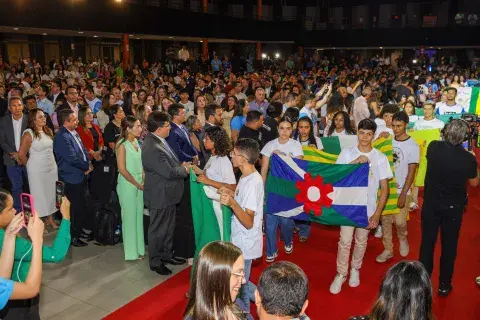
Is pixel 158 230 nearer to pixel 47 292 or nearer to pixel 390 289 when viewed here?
pixel 47 292

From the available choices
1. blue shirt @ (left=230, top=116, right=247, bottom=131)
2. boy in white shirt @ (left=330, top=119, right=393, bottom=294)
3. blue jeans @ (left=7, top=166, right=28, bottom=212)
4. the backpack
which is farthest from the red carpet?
blue jeans @ (left=7, top=166, right=28, bottom=212)

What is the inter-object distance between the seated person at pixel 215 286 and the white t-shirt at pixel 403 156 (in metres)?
3.62

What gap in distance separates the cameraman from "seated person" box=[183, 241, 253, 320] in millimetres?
2745

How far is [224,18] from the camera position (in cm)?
2627

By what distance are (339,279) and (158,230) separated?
6.59ft

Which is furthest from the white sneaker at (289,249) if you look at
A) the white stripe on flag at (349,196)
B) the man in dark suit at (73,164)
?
the man in dark suit at (73,164)

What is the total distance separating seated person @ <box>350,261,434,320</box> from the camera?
2160 mm

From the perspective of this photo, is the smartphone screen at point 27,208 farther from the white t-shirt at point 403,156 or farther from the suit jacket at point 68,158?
the white t-shirt at point 403,156

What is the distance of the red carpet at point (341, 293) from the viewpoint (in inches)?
172

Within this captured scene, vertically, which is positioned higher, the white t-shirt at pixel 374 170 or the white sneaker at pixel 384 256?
the white t-shirt at pixel 374 170

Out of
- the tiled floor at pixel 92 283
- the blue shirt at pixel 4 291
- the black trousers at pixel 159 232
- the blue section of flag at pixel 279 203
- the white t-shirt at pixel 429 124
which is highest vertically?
the white t-shirt at pixel 429 124

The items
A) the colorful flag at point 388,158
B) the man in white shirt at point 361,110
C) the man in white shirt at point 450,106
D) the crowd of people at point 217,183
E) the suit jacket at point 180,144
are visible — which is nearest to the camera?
the crowd of people at point 217,183

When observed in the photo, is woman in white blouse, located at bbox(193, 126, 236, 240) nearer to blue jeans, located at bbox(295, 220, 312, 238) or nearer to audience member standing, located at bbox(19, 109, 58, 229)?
blue jeans, located at bbox(295, 220, 312, 238)

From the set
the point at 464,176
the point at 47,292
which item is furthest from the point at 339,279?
the point at 47,292
